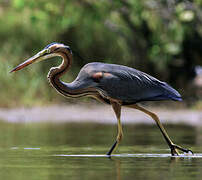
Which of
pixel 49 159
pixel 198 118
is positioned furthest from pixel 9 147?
pixel 198 118

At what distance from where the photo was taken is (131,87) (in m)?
9.95

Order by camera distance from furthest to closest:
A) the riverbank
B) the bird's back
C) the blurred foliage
Result: 1. the blurred foliage
2. the riverbank
3. the bird's back

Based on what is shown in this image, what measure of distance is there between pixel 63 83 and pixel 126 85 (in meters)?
0.77

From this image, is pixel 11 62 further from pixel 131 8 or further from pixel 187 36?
pixel 187 36

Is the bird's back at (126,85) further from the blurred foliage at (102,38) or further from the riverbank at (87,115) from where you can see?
the blurred foliage at (102,38)

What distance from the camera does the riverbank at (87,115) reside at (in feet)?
61.8

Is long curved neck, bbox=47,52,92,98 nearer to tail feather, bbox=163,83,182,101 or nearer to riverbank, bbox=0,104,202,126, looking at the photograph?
tail feather, bbox=163,83,182,101

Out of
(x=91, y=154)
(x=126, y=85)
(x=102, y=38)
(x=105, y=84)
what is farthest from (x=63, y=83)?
(x=102, y=38)

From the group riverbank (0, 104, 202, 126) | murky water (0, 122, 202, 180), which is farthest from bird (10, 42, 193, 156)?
riverbank (0, 104, 202, 126)

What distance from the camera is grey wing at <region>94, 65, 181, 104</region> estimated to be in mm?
9812

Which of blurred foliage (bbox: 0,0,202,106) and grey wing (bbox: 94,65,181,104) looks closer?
grey wing (bbox: 94,65,181,104)

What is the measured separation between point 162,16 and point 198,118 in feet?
14.5

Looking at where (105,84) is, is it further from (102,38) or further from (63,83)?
(102,38)

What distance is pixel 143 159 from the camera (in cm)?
948
